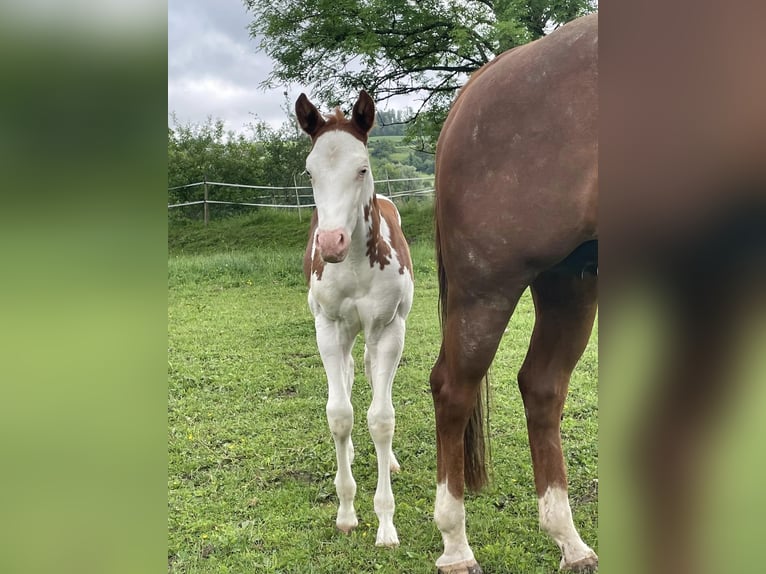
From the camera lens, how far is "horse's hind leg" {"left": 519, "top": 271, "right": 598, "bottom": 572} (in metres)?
1.84

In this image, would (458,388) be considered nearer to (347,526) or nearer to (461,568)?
(461,568)

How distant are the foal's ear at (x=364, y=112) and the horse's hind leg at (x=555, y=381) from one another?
77 cm

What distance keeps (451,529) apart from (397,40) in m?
2.11

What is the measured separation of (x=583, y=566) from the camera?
1854 millimetres

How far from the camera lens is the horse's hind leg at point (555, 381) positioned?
1840 millimetres

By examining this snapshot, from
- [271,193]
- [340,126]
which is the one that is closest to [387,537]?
[340,126]

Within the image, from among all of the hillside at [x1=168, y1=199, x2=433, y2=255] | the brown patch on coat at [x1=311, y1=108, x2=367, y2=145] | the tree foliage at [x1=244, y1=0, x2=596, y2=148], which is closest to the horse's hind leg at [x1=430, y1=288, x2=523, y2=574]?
the brown patch on coat at [x1=311, y1=108, x2=367, y2=145]

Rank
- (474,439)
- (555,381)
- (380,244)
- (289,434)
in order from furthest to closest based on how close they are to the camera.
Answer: (289,434) → (380,244) → (474,439) → (555,381)

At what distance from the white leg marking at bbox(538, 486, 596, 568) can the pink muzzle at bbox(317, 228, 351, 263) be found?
41.8 inches

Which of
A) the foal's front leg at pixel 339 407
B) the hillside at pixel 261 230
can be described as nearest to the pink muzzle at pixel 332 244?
the foal's front leg at pixel 339 407

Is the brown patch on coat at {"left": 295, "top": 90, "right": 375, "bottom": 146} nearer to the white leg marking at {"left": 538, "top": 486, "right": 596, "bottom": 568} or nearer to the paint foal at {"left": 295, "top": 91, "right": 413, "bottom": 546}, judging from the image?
the paint foal at {"left": 295, "top": 91, "right": 413, "bottom": 546}

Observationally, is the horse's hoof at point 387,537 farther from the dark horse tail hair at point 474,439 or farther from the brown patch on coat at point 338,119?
the brown patch on coat at point 338,119
